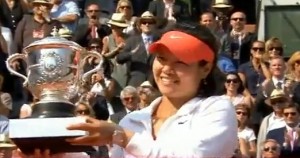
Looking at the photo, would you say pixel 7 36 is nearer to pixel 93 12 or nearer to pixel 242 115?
pixel 93 12

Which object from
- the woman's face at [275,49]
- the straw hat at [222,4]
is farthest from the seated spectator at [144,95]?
the straw hat at [222,4]

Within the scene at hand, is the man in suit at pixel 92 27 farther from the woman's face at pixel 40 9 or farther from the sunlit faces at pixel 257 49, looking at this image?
the sunlit faces at pixel 257 49

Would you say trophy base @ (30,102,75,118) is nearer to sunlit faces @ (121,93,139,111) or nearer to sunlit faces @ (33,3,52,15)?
sunlit faces @ (121,93,139,111)

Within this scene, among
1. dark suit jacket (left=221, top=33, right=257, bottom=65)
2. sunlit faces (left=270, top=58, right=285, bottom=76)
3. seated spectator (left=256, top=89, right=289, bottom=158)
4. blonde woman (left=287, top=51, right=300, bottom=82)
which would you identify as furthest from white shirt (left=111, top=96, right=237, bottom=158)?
dark suit jacket (left=221, top=33, right=257, bottom=65)

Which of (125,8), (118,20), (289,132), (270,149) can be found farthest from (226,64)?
(270,149)

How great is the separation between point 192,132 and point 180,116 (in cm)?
9

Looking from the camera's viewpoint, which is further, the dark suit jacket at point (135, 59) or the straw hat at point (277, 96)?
the dark suit jacket at point (135, 59)

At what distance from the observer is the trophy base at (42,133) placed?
5.17 meters

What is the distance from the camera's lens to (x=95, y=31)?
53.7 feet

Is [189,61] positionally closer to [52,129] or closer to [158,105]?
[158,105]

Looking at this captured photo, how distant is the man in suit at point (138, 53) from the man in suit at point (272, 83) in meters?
1.44

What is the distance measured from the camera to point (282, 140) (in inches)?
471

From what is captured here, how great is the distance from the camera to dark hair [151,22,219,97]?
5223 mm

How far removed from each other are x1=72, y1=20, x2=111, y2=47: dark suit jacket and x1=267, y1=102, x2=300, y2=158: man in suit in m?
3.99
